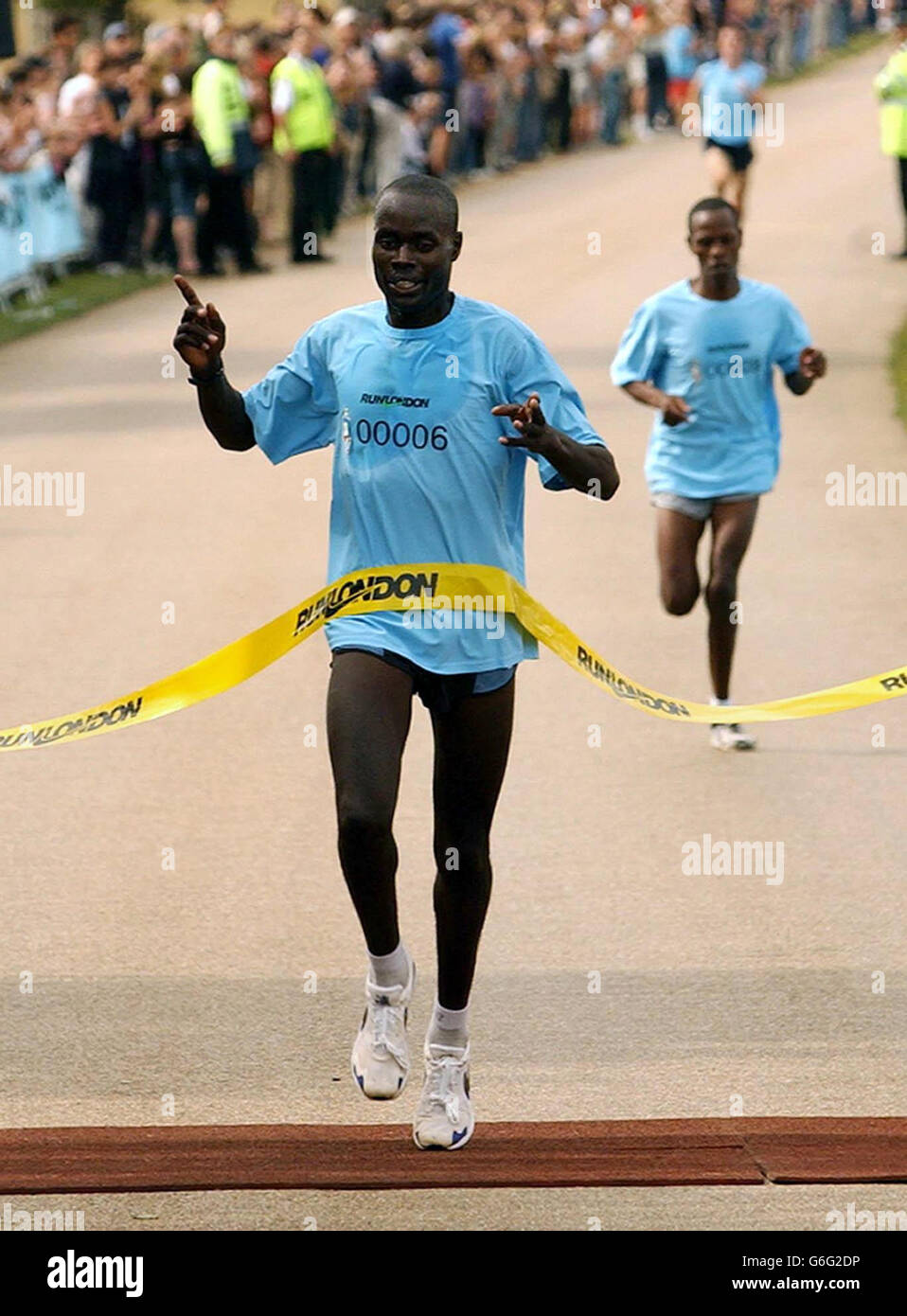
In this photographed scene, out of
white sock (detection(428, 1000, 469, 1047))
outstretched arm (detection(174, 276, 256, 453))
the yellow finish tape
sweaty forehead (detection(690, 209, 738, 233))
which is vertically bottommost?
white sock (detection(428, 1000, 469, 1047))

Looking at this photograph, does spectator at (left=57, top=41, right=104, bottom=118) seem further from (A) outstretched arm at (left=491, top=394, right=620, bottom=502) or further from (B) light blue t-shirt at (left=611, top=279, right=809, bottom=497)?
(A) outstretched arm at (left=491, top=394, right=620, bottom=502)

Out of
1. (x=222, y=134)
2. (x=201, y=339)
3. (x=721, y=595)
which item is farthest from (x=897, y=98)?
(x=201, y=339)

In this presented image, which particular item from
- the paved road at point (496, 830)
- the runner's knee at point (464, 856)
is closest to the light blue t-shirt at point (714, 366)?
the paved road at point (496, 830)

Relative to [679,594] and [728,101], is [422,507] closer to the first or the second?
[679,594]

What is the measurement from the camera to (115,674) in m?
11.6

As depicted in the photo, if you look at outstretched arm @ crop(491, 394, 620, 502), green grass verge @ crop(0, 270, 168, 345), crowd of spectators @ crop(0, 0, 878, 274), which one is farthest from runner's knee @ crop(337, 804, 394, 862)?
green grass verge @ crop(0, 270, 168, 345)

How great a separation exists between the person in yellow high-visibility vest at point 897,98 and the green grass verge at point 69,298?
772 cm

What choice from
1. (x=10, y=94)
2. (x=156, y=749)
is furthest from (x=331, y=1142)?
(x=10, y=94)

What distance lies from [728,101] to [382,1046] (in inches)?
717

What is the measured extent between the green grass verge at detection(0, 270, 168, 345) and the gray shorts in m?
12.5

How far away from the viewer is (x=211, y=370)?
19.6 ft

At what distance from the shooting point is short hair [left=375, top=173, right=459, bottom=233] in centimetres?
580

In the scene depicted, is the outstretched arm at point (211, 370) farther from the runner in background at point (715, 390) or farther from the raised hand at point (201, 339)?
the runner in background at point (715, 390)
